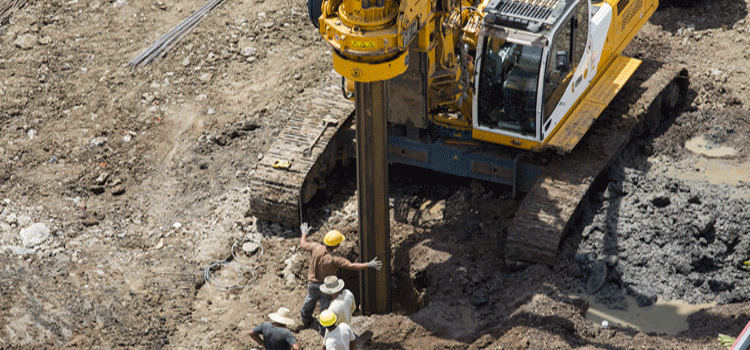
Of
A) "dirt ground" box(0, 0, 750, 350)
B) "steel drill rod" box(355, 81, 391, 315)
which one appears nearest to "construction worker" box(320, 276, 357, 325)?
"dirt ground" box(0, 0, 750, 350)

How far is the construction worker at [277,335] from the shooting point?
30.9 feet

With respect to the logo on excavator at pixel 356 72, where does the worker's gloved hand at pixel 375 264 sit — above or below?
below

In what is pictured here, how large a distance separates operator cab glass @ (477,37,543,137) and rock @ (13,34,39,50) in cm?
855

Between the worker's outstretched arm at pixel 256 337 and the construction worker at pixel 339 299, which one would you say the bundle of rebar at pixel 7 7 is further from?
the worker's outstretched arm at pixel 256 337

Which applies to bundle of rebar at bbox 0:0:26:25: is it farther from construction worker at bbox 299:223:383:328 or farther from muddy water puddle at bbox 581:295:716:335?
muddy water puddle at bbox 581:295:716:335

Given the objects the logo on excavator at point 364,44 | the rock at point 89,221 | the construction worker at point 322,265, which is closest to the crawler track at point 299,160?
the construction worker at point 322,265

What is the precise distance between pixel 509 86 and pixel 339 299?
3.53 m

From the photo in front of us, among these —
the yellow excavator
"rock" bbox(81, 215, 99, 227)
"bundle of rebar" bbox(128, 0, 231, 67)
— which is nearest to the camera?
the yellow excavator

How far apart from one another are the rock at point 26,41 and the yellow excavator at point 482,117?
5.99 meters

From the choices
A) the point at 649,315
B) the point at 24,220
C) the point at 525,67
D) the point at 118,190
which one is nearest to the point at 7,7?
the point at 118,190

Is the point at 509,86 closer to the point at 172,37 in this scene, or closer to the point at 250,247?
the point at 250,247

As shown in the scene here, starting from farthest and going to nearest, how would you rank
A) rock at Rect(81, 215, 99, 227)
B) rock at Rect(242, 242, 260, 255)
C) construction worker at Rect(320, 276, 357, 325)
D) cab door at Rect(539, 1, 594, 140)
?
rock at Rect(81, 215, 99, 227) < rock at Rect(242, 242, 260, 255) < cab door at Rect(539, 1, 594, 140) < construction worker at Rect(320, 276, 357, 325)

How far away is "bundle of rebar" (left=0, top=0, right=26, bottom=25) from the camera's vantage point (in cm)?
1697

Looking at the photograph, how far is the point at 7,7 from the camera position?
17.2 m
